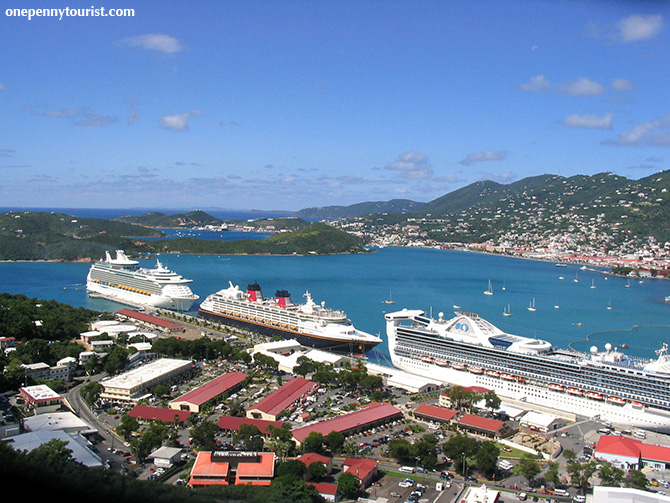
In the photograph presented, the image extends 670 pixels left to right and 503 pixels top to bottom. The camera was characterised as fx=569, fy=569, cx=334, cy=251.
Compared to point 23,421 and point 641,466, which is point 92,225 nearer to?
point 23,421

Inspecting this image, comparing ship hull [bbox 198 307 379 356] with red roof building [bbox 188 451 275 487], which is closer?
red roof building [bbox 188 451 275 487]

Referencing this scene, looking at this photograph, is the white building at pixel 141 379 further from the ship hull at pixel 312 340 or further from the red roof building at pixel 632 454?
the red roof building at pixel 632 454

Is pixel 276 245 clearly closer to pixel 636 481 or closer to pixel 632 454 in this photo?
pixel 632 454

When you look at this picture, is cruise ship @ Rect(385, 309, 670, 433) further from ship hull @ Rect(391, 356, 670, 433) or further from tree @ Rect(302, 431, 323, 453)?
tree @ Rect(302, 431, 323, 453)

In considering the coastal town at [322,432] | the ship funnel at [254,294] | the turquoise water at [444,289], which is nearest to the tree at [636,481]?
the coastal town at [322,432]

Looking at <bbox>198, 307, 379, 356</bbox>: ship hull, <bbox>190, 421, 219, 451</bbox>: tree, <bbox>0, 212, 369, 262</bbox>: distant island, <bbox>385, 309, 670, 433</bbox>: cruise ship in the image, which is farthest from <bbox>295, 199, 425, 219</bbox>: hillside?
<bbox>190, 421, 219, 451</bbox>: tree

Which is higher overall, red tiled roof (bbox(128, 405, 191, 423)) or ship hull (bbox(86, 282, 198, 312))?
ship hull (bbox(86, 282, 198, 312))
